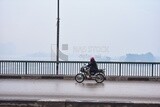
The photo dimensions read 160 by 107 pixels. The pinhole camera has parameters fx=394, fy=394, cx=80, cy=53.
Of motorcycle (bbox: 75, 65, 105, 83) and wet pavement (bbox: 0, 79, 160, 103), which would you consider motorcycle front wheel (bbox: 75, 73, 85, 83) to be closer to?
motorcycle (bbox: 75, 65, 105, 83)

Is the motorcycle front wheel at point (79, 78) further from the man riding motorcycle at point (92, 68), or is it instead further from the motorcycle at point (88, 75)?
the man riding motorcycle at point (92, 68)

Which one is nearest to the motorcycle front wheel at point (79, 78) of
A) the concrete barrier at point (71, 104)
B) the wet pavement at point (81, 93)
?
the wet pavement at point (81, 93)

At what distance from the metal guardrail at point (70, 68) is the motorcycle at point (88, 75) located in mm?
1975

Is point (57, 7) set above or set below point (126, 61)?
above

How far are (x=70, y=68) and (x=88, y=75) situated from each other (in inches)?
102

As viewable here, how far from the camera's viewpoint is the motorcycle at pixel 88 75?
19644 millimetres

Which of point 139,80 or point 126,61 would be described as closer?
point 139,80

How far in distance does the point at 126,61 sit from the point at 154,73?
1.66 m

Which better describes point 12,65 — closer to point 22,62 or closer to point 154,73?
point 22,62

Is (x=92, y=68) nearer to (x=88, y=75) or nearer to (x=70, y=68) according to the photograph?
(x=88, y=75)

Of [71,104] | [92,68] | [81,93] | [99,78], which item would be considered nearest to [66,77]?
[92,68]

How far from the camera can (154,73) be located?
71.0 feet

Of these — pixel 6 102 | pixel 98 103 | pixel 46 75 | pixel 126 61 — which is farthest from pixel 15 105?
pixel 126 61

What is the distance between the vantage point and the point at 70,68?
22.4 metres
